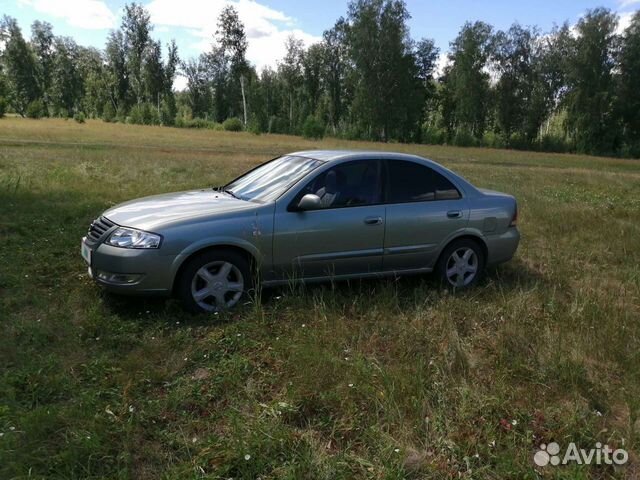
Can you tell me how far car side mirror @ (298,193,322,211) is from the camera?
4.93 meters

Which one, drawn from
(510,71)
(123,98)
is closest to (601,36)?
(510,71)

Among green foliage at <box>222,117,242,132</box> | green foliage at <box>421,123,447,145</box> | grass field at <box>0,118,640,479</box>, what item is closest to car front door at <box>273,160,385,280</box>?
grass field at <box>0,118,640,479</box>

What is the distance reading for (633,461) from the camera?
2961mm

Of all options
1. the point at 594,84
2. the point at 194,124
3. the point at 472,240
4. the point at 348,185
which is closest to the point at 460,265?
the point at 472,240

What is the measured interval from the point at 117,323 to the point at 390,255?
2.74 metres

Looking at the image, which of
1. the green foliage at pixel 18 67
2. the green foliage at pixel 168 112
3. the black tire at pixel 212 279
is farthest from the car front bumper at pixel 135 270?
the green foliage at pixel 18 67

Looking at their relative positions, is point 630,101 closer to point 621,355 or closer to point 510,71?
point 510,71

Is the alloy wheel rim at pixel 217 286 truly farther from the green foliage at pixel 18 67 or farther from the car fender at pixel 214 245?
the green foliage at pixel 18 67

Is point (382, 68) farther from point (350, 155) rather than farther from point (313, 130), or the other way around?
point (350, 155)

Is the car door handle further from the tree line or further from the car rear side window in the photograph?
the tree line

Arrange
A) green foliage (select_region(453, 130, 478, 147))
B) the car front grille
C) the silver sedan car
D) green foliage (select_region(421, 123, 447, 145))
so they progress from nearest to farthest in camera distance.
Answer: the silver sedan car
the car front grille
green foliage (select_region(453, 130, 478, 147))
green foliage (select_region(421, 123, 447, 145))

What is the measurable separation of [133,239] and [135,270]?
28 cm

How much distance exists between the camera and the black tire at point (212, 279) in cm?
466

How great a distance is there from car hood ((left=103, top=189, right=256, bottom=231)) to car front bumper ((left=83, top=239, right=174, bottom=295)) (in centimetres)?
26
